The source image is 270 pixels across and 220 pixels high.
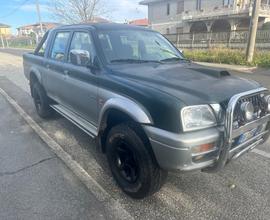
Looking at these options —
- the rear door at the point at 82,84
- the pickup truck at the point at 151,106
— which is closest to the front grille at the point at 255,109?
the pickup truck at the point at 151,106

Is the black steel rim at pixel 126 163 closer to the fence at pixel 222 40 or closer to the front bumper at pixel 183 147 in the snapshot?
the front bumper at pixel 183 147

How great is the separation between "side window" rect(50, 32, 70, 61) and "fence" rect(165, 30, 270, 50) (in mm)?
15884

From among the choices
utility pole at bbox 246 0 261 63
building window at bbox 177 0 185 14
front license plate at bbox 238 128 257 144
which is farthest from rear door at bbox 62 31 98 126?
building window at bbox 177 0 185 14

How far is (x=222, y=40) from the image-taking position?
20.4 meters

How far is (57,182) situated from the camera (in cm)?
308

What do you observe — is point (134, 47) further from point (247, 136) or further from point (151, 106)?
point (247, 136)

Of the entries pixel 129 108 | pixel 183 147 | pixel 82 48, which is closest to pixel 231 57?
pixel 82 48

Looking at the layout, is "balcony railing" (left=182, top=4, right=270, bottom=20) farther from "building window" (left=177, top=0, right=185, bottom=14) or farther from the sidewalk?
the sidewalk

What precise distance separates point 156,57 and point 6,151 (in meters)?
2.69

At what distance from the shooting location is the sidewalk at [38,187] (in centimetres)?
256

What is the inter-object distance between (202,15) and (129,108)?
105 ft

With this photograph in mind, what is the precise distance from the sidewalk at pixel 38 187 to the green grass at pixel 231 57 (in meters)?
12.9

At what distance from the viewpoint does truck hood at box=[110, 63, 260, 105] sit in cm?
233

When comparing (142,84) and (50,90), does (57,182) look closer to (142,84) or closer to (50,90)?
(142,84)
